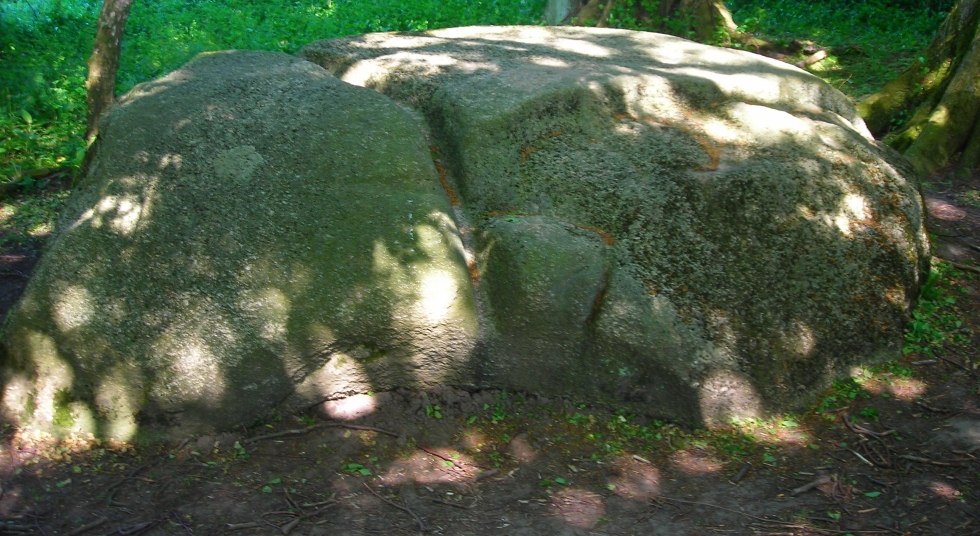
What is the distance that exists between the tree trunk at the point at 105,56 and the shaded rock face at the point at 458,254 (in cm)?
286

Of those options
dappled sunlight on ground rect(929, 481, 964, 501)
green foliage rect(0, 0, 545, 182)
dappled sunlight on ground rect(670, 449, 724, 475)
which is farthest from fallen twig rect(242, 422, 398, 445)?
green foliage rect(0, 0, 545, 182)

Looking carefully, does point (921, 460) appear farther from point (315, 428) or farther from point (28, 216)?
point (28, 216)

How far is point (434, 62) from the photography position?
17.0 feet

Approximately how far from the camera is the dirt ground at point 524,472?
11.6ft

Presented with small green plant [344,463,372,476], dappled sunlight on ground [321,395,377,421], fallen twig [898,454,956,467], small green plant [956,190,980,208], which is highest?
small green plant [956,190,980,208]

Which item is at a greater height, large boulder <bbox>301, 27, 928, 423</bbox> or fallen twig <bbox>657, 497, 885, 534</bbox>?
large boulder <bbox>301, 27, 928, 423</bbox>

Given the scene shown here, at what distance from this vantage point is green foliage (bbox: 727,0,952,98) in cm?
910

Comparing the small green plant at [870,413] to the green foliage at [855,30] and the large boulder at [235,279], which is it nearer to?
the large boulder at [235,279]

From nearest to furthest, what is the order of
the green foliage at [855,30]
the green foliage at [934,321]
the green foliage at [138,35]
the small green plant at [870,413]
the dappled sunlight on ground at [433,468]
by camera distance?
the dappled sunlight on ground at [433,468] → the small green plant at [870,413] → the green foliage at [934,321] → the green foliage at [138,35] → the green foliage at [855,30]

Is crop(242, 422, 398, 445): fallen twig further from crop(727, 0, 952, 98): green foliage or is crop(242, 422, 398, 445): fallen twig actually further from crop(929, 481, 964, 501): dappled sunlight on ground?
crop(727, 0, 952, 98): green foliage

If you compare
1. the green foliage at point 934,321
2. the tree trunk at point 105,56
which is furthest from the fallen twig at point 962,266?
the tree trunk at point 105,56

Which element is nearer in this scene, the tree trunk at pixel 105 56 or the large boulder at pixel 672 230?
the large boulder at pixel 672 230

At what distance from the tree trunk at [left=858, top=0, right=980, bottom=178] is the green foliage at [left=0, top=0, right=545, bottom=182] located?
520 centimetres

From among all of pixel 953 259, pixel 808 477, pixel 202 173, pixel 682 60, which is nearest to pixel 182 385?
pixel 202 173
